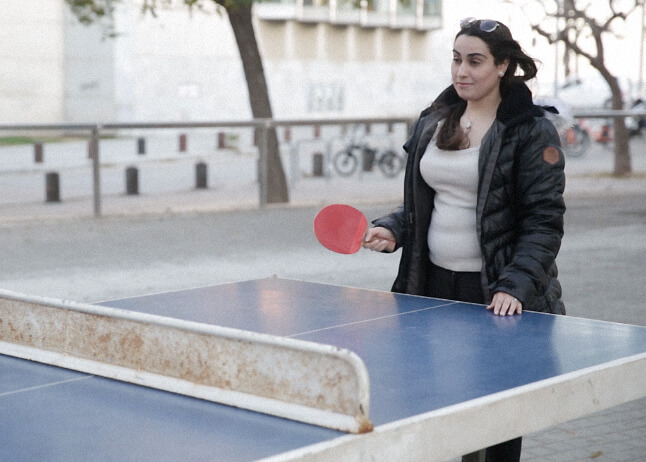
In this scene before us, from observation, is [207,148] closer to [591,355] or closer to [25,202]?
[25,202]

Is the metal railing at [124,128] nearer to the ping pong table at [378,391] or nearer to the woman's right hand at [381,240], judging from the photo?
the woman's right hand at [381,240]

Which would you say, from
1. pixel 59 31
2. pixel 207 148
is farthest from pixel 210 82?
pixel 207 148

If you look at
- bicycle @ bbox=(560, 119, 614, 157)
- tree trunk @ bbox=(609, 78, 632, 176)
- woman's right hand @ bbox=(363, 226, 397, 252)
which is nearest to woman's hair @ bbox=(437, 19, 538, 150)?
woman's right hand @ bbox=(363, 226, 397, 252)

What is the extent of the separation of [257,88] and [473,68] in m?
12.5

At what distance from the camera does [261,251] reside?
39.3 ft

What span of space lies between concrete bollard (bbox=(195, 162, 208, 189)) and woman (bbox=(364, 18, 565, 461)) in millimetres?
13780

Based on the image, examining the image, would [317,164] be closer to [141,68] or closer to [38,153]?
[38,153]

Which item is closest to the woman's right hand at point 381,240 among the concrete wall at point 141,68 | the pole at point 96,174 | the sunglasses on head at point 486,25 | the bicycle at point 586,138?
the sunglasses on head at point 486,25

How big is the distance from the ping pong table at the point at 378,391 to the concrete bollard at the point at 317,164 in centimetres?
1405

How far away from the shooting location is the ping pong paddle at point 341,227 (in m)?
3.95

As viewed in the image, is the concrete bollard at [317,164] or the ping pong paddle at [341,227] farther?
the concrete bollard at [317,164]

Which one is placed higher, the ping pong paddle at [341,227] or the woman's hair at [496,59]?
the woman's hair at [496,59]

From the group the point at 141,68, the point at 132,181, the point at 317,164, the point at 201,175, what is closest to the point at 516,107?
the point at 132,181

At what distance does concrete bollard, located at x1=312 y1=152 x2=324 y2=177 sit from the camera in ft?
59.3
